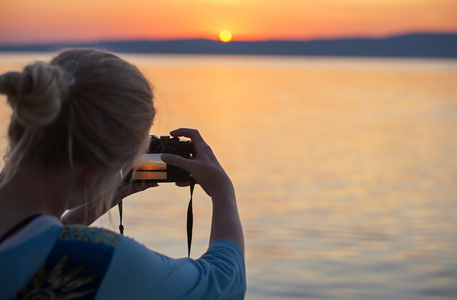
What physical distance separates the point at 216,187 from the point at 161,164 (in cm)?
20

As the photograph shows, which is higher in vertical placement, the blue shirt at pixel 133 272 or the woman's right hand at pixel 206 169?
the woman's right hand at pixel 206 169

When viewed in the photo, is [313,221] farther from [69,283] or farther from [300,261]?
[69,283]

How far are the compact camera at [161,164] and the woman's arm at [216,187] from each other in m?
0.07

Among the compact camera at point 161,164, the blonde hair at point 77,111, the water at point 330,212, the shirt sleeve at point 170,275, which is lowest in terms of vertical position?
the water at point 330,212

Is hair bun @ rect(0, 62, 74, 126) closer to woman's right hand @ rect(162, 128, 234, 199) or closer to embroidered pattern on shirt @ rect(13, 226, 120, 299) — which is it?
embroidered pattern on shirt @ rect(13, 226, 120, 299)

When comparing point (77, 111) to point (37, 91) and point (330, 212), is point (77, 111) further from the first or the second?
point (330, 212)

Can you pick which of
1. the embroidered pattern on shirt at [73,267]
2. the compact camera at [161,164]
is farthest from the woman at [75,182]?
the compact camera at [161,164]

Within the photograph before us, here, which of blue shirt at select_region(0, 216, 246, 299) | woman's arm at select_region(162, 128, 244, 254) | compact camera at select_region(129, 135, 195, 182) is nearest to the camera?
blue shirt at select_region(0, 216, 246, 299)

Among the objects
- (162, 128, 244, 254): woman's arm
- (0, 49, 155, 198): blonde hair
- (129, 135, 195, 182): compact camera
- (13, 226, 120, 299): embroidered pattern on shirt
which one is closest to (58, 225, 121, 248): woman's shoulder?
(13, 226, 120, 299): embroidered pattern on shirt

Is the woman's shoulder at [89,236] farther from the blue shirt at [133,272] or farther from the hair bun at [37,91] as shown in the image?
the hair bun at [37,91]

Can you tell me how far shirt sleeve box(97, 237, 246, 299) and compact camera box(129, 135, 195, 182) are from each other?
0.96ft

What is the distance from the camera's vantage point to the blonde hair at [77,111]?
115 cm

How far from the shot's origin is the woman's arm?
1.33 meters

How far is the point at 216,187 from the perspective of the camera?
4.61 ft
